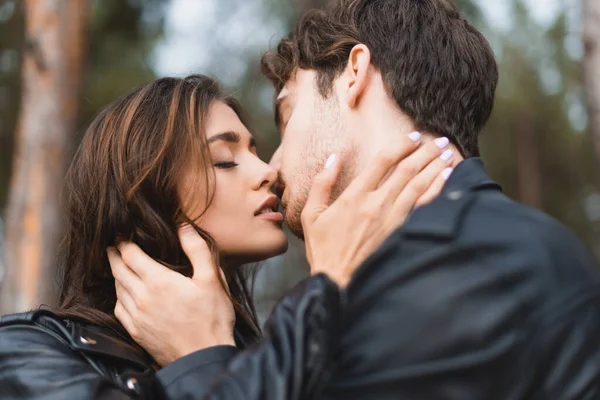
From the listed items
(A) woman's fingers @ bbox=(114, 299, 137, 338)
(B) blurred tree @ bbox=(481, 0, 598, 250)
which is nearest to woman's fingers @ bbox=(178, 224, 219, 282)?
(A) woman's fingers @ bbox=(114, 299, 137, 338)

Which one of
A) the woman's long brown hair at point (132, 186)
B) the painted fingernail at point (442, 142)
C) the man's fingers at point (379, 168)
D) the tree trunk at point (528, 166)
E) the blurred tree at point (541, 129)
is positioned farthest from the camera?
the tree trunk at point (528, 166)

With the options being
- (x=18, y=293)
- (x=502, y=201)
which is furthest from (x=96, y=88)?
(x=502, y=201)

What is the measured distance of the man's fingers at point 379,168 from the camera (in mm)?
2164

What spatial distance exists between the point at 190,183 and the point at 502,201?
1094 mm

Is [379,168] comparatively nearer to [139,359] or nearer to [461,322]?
[461,322]

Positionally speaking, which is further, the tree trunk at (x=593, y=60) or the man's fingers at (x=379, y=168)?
the tree trunk at (x=593, y=60)

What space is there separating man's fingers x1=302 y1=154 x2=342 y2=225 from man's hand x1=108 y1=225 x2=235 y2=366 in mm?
361

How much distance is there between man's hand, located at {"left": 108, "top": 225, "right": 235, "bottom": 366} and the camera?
A: 215 centimetres

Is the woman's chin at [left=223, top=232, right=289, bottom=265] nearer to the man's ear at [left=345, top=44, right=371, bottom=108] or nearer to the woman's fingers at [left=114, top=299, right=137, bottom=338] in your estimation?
the woman's fingers at [left=114, top=299, right=137, bottom=338]

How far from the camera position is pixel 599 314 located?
178 centimetres

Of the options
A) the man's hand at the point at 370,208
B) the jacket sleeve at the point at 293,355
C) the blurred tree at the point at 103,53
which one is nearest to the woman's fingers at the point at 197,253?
the man's hand at the point at 370,208

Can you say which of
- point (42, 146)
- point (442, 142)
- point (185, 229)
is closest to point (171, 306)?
point (185, 229)

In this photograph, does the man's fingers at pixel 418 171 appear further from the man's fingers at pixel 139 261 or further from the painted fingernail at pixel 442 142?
the man's fingers at pixel 139 261

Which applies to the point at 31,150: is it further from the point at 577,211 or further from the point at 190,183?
the point at 577,211
